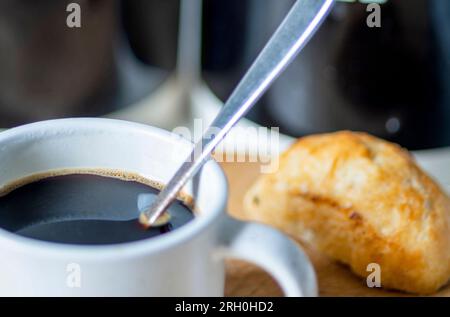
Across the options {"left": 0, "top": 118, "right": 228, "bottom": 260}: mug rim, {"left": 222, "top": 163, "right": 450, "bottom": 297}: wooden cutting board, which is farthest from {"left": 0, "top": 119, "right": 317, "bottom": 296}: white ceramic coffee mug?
{"left": 222, "top": 163, "right": 450, "bottom": 297}: wooden cutting board

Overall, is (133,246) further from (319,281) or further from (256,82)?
(319,281)

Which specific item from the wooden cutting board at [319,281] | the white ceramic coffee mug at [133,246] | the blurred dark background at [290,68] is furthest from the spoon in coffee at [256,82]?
the blurred dark background at [290,68]

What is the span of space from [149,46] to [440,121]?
292mm

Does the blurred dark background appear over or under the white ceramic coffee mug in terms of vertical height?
over

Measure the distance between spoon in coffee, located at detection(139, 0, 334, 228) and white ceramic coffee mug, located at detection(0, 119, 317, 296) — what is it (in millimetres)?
10

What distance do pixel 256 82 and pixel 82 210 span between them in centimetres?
12

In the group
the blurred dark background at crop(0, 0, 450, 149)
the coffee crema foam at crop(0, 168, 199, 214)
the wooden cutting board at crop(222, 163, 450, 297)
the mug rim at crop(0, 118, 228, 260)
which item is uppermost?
the blurred dark background at crop(0, 0, 450, 149)

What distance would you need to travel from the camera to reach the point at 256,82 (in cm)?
45

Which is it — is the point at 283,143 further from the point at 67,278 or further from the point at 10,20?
the point at 67,278

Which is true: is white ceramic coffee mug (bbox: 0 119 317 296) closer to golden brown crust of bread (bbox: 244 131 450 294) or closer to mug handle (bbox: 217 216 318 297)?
mug handle (bbox: 217 216 318 297)

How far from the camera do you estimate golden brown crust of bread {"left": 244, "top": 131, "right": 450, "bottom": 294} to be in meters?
0.56

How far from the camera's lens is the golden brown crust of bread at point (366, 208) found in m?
0.56

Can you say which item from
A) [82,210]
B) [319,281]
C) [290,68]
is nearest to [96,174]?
[82,210]
